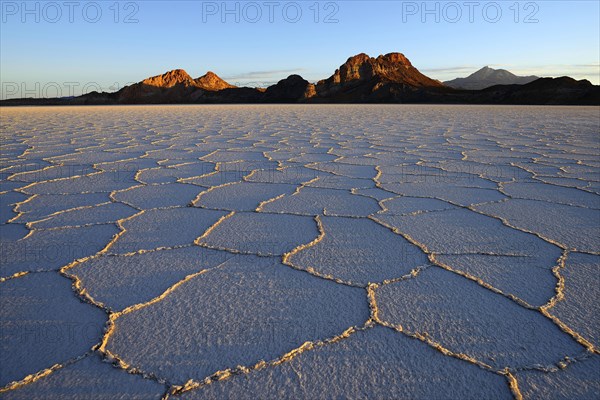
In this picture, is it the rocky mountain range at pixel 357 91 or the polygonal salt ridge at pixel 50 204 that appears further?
the rocky mountain range at pixel 357 91

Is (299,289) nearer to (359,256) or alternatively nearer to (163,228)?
(359,256)

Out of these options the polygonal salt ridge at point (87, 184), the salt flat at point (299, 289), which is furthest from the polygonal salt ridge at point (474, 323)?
the polygonal salt ridge at point (87, 184)

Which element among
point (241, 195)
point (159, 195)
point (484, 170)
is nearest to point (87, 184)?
point (159, 195)

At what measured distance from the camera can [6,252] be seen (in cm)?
128

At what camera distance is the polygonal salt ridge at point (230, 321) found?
30.9 inches

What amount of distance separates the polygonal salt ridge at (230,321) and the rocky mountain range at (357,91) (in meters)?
29.6

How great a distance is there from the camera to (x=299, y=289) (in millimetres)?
1062

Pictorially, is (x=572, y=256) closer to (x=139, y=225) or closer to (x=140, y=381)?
(x=140, y=381)

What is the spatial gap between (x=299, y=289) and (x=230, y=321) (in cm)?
22

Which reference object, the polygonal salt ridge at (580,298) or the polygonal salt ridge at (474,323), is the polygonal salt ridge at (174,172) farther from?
the polygonal salt ridge at (580,298)

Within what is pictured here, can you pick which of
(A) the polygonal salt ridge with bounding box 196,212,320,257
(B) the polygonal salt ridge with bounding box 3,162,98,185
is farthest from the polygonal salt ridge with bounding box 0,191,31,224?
(A) the polygonal salt ridge with bounding box 196,212,320,257

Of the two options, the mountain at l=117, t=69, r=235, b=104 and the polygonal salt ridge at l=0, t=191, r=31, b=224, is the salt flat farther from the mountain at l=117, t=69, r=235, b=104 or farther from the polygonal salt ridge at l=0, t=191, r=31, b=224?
the mountain at l=117, t=69, r=235, b=104

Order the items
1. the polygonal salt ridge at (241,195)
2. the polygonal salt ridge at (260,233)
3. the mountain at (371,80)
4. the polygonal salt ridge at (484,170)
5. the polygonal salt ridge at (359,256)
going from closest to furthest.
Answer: the polygonal salt ridge at (359,256) < the polygonal salt ridge at (260,233) < the polygonal salt ridge at (241,195) < the polygonal salt ridge at (484,170) < the mountain at (371,80)

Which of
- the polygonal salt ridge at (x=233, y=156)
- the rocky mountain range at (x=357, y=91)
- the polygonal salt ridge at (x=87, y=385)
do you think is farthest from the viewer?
the rocky mountain range at (x=357, y=91)
